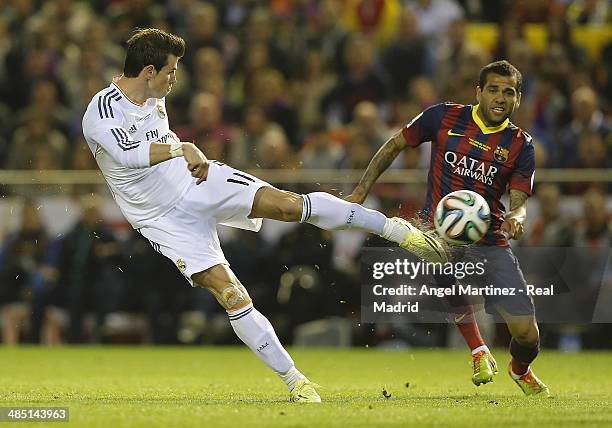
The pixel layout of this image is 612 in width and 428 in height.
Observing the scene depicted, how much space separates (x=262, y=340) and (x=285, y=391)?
1.37 m

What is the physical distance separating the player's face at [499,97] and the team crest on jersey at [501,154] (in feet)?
0.67

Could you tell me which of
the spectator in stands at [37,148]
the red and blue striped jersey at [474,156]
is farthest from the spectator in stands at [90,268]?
the red and blue striped jersey at [474,156]

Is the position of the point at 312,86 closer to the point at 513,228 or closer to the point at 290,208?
the point at 290,208

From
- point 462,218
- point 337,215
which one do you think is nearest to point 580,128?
point 462,218

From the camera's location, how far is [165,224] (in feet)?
29.8

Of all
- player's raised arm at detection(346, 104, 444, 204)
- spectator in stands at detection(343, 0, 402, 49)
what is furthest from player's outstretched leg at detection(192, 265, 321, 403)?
spectator in stands at detection(343, 0, 402, 49)

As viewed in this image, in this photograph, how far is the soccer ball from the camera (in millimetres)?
9180

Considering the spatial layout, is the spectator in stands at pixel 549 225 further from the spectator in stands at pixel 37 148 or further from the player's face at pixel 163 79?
the player's face at pixel 163 79

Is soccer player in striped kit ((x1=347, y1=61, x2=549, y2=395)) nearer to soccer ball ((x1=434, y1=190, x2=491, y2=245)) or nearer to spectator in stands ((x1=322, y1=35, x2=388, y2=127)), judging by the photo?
soccer ball ((x1=434, y1=190, x2=491, y2=245))

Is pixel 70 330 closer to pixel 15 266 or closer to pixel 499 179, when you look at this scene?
pixel 15 266

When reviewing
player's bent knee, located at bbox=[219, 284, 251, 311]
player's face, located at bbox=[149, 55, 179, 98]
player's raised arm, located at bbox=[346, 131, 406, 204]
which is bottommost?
player's bent knee, located at bbox=[219, 284, 251, 311]

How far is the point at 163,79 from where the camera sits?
29.8 feet

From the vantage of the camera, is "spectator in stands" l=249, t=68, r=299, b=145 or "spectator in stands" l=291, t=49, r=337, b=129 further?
"spectator in stands" l=291, t=49, r=337, b=129

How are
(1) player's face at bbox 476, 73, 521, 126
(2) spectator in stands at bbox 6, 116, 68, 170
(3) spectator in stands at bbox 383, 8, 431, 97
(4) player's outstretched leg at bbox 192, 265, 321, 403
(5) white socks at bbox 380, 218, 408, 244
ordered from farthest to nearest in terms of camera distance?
1. (3) spectator in stands at bbox 383, 8, 431, 97
2. (2) spectator in stands at bbox 6, 116, 68, 170
3. (1) player's face at bbox 476, 73, 521, 126
4. (5) white socks at bbox 380, 218, 408, 244
5. (4) player's outstretched leg at bbox 192, 265, 321, 403
